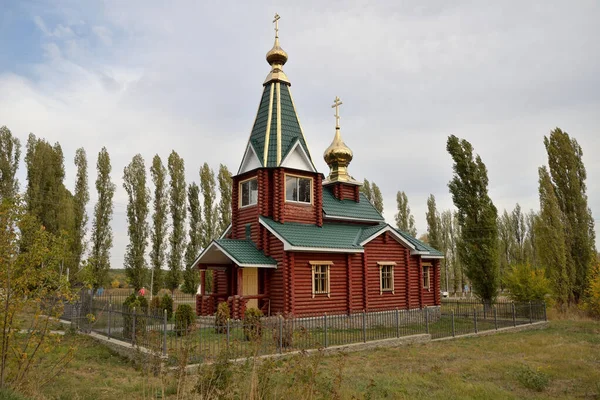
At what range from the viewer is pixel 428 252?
928 inches

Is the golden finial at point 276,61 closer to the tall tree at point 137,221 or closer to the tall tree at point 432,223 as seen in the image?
the tall tree at point 137,221

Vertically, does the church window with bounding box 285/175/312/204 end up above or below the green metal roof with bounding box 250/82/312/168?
below

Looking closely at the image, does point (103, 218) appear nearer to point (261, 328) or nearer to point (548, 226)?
point (261, 328)

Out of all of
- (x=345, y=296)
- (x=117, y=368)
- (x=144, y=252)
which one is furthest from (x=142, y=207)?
(x=117, y=368)

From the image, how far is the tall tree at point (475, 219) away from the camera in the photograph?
89.8 ft

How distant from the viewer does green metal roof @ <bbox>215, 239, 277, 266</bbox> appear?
18203mm

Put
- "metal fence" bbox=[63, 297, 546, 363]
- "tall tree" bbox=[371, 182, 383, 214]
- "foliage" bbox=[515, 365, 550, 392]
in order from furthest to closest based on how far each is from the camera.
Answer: "tall tree" bbox=[371, 182, 383, 214] → "metal fence" bbox=[63, 297, 546, 363] → "foliage" bbox=[515, 365, 550, 392]

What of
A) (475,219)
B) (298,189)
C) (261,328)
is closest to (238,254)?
(298,189)

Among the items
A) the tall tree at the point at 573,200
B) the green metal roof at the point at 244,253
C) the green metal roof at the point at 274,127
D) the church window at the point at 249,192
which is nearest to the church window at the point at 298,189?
the green metal roof at the point at 274,127

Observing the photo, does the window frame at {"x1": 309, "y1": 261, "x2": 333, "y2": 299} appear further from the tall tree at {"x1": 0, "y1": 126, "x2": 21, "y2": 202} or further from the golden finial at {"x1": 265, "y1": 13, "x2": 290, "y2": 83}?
the tall tree at {"x1": 0, "y1": 126, "x2": 21, "y2": 202}

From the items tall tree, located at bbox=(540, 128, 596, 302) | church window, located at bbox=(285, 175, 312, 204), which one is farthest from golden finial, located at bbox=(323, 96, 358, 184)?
tall tree, located at bbox=(540, 128, 596, 302)

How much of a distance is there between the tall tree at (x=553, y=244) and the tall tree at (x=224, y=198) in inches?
984

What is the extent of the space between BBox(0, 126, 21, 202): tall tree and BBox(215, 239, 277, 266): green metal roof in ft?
74.5

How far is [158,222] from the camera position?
38.1 m
